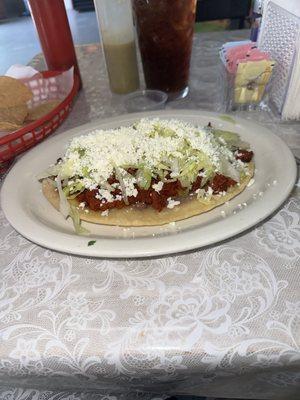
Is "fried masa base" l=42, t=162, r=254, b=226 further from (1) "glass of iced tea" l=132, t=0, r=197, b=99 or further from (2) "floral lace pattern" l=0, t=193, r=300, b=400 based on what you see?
(1) "glass of iced tea" l=132, t=0, r=197, b=99

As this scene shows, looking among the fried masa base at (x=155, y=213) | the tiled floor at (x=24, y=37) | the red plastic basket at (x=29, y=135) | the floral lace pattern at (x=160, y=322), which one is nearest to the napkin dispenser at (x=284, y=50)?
the fried masa base at (x=155, y=213)

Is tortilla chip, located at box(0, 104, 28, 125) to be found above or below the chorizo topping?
above

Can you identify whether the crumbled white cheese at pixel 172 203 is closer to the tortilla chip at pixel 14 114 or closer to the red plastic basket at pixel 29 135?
the red plastic basket at pixel 29 135

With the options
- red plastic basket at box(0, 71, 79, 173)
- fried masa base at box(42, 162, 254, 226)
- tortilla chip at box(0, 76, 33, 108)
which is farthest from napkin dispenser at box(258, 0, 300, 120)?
tortilla chip at box(0, 76, 33, 108)

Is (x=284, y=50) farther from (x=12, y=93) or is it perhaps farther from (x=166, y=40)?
(x=12, y=93)

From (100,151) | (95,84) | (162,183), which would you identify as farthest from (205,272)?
(95,84)
